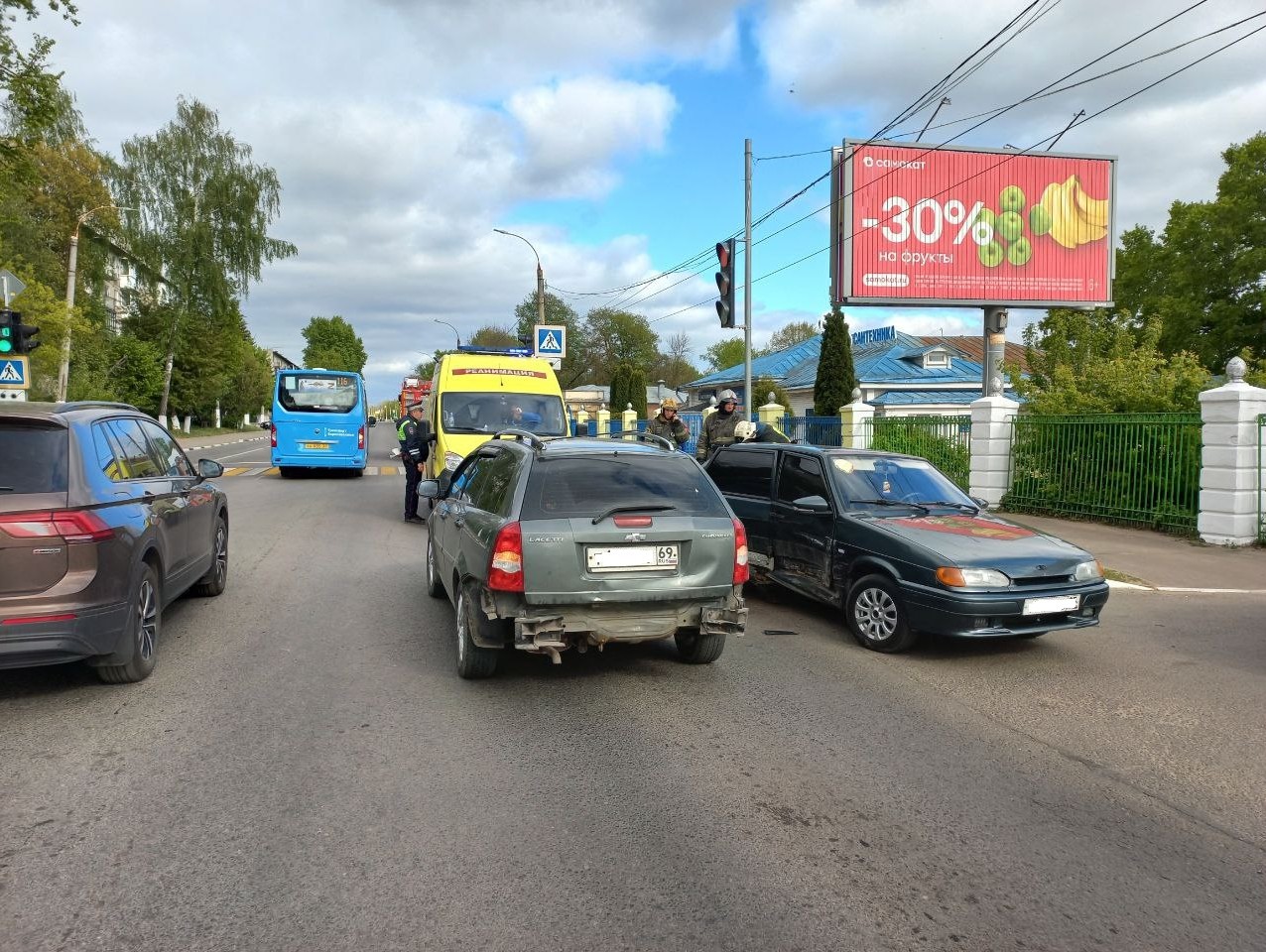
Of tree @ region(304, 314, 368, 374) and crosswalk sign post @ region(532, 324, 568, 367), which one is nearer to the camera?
crosswalk sign post @ region(532, 324, 568, 367)

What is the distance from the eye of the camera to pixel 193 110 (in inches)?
1831

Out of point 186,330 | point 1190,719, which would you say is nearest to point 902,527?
point 1190,719

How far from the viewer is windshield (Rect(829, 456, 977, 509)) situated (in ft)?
24.4

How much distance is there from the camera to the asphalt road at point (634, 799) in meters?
2.93

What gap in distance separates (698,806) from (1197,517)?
1121cm

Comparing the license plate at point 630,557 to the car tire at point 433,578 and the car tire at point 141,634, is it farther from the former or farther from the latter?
the car tire at point 433,578

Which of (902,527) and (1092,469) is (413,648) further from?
(1092,469)

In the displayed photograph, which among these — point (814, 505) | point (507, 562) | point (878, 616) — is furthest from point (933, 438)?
point (507, 562)

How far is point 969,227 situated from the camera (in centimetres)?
2362

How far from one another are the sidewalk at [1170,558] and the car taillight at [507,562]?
5.84 m

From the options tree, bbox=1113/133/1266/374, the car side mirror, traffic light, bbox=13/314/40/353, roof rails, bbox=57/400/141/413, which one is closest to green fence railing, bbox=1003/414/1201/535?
the car side mirror

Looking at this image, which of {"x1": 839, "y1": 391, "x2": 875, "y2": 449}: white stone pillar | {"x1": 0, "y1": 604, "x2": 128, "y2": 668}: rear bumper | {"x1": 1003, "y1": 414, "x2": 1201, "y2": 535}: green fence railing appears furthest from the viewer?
Result: {"x1": 839, "y1": 391, "x2": 875, "y2": 449}: white stone pillar

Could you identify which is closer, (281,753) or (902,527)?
(281,753)

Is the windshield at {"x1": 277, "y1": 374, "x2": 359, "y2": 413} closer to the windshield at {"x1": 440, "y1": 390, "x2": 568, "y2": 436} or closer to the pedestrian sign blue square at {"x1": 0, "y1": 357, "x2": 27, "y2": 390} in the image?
the pedestrian sign blue square at {"x1": 0, "y1": 357, "x2": 27, "y2": 390}
